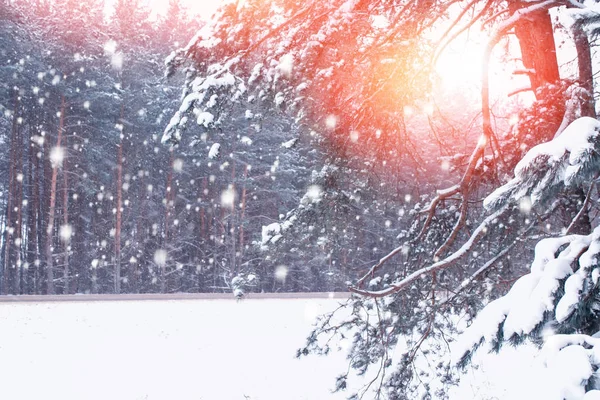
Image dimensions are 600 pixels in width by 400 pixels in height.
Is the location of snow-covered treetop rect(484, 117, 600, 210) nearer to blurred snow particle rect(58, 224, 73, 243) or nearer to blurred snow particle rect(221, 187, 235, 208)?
blurred snow particle rect(221, 187, 235, 208)

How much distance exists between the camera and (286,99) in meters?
4.75

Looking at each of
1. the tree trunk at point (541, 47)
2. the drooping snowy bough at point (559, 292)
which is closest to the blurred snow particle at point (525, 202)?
the drooping snowy bough at point (559, 292)

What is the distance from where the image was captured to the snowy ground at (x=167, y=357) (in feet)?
35.6

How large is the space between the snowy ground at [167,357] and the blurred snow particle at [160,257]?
11131mm

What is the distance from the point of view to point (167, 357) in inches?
505

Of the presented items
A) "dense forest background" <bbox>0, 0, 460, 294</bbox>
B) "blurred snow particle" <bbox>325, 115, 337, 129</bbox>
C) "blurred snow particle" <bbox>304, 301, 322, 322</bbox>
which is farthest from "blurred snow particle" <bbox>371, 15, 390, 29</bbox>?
"dense forest background" <bbox>0, 0, 460, 294</bbox>

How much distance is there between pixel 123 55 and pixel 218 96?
24.4 meters

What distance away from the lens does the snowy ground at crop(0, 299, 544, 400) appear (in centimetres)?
1084

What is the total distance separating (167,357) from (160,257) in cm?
1730

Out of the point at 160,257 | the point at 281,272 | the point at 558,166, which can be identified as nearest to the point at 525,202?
the point at 558,166

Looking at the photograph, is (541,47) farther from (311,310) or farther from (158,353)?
(311,310)

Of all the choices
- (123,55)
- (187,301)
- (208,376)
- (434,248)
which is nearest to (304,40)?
(434,248)

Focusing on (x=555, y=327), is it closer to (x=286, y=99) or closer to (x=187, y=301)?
(x=286, y=99)

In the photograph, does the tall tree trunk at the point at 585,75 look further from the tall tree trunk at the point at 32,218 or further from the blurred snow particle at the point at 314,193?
the tall tree trunk at the point at 32,218
